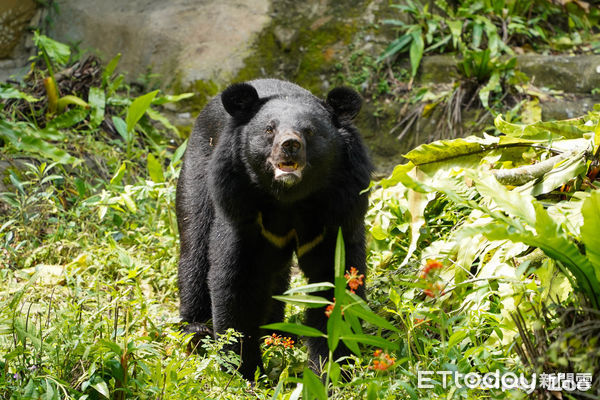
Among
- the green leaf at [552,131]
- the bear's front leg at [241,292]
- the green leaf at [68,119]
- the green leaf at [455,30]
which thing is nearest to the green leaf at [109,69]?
the green leaf at [68,119]

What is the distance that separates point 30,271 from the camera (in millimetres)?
4965

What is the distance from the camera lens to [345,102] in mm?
4082

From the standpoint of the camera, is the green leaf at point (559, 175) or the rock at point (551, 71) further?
the rock at point (551, 71)

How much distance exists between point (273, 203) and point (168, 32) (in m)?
5.10

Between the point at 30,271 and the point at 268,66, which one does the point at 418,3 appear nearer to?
the point at 268,66

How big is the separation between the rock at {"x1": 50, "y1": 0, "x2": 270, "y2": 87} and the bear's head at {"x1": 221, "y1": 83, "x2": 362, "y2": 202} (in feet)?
Answer: 13.8

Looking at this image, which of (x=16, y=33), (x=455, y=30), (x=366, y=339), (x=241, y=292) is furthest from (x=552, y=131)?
(x=16, y=33)

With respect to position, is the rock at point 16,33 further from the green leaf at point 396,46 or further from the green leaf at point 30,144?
the green leaf at point 396,46

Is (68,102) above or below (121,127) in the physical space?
above

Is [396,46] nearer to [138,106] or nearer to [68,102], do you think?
[138,106]

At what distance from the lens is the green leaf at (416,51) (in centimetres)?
809

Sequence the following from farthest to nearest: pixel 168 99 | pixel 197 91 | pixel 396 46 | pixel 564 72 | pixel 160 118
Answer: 1. pixel 396 46
2. pixel 197 91
3. pixel 564 72
4. pixel 160 118
5. pixel 168 99

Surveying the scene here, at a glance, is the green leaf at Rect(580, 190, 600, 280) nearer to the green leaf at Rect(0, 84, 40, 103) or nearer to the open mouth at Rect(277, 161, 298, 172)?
the open mouth at Rect(277, 161, 298, 172)

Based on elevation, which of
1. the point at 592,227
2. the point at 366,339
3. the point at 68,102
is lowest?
the point at 68,102
